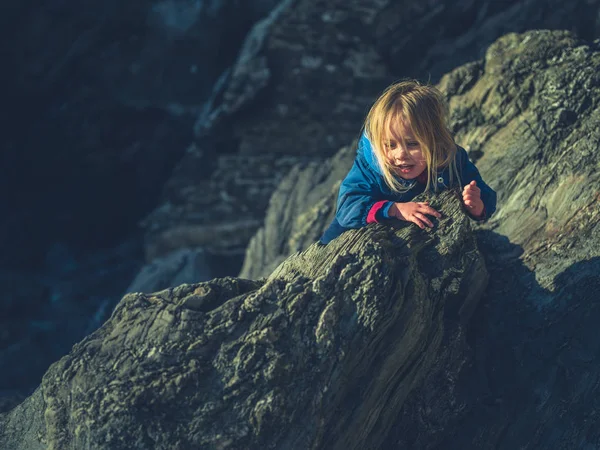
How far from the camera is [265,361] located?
11.3 ft

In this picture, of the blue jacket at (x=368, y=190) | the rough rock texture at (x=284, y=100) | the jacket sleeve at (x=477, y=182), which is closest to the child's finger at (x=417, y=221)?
the blue jacket at (x=368, y=190)

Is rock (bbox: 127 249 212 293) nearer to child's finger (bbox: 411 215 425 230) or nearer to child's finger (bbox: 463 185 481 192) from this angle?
child's finger (bbox: 411 215 425 230)

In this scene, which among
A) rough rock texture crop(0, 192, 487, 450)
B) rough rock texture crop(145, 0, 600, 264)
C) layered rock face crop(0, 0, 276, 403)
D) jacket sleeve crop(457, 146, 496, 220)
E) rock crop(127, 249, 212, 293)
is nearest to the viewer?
rough rock texture crop(0, 192, 487, 450)

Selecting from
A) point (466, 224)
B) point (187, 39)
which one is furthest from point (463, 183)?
point (187, 39)

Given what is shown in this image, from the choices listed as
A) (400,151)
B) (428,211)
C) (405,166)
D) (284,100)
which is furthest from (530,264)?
(284,100)

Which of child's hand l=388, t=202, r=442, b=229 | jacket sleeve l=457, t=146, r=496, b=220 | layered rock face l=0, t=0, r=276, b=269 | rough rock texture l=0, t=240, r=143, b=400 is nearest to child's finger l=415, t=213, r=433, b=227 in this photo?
child's hand l=388, t=202, r=442, b=229

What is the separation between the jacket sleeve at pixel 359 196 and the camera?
4.08m

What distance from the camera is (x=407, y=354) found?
3.78 metres

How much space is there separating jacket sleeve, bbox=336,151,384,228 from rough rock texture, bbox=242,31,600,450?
0.85 m

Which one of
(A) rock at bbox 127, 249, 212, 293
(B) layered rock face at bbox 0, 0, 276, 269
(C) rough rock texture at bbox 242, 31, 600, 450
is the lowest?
(C) rough rock texture at bbox 242, 31, 600, 450

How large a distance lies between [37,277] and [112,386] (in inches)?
183

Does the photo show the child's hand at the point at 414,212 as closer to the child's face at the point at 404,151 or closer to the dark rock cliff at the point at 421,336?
the dark rock cliff at the point at 421,336

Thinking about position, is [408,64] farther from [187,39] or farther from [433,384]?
[433,384]

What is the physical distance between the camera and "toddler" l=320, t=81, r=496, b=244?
12.9 feet
